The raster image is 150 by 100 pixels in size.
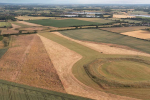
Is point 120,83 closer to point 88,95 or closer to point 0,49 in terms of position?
point 88,95

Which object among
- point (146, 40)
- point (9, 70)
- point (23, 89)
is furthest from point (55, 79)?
point (146, 40)

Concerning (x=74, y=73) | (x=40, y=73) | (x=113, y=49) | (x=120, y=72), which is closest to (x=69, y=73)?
(x=74, y=73)

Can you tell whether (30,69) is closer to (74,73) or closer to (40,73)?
(40,73)

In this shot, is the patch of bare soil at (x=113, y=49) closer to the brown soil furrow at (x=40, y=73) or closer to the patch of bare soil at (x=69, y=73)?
the patch of bare soil at (x=69, y=73)

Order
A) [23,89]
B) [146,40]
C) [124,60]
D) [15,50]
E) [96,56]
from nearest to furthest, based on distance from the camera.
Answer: [23,89]
[124,60]
[96,56]
[15,50]
[146,40]

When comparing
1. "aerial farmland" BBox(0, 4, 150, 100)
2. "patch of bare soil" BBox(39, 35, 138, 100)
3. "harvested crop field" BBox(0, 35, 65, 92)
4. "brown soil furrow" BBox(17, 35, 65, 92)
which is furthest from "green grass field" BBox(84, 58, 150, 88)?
"harvested crop field" BBox(0, 35, 65, 92)

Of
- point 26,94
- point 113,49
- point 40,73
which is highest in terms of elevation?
point 113,49

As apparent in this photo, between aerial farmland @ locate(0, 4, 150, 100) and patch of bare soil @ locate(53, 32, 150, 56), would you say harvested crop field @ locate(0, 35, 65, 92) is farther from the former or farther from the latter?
patch of bare soil @ locate(53, 32, 150, 56)
